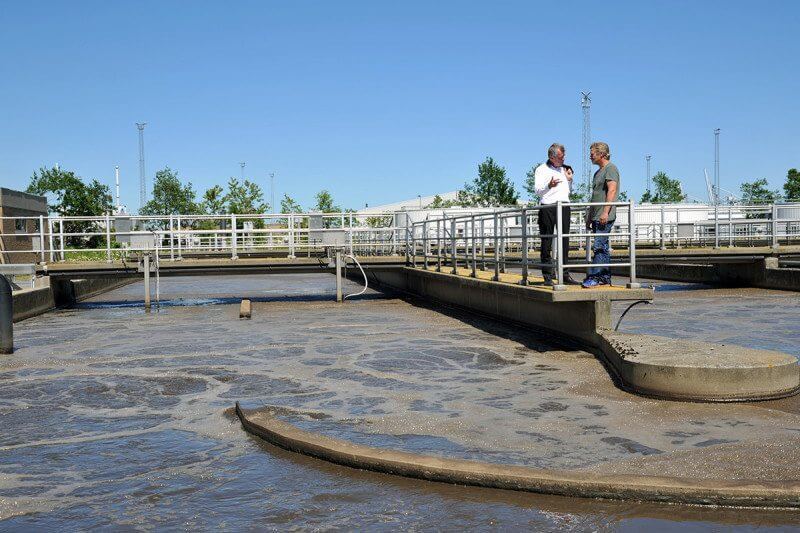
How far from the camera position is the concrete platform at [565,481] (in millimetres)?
5020

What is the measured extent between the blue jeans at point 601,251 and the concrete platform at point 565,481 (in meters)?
5.92

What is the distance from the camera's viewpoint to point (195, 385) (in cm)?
987

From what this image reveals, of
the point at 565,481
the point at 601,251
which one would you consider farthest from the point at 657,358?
the point at 565,481

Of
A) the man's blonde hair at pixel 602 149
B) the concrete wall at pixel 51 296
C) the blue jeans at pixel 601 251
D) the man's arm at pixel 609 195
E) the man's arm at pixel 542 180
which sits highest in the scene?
the man's blonde hair at pixel 602 149

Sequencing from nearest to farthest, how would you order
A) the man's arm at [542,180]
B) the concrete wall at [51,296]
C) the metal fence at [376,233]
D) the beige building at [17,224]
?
1. the man's arm at [542,180]
2. the concrete wall at [51,296]
3. the metal fence at [376,233]
4. the beige building at [17,224]

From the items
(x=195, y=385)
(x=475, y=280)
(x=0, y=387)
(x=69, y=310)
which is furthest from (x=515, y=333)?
(x=69, y=310)

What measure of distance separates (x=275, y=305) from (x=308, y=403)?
14.7 meters

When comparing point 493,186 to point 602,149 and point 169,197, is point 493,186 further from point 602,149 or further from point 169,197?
point 602,149

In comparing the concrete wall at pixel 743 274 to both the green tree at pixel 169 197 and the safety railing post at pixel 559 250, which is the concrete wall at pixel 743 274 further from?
the green tree at pixel 169 197

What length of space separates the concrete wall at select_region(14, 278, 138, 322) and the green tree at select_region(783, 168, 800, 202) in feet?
203

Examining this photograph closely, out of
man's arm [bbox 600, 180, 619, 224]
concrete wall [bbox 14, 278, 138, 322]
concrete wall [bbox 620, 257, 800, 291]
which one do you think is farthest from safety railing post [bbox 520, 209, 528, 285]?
concrete wall [bbox 620, 257, 800, 291]

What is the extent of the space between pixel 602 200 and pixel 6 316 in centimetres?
871

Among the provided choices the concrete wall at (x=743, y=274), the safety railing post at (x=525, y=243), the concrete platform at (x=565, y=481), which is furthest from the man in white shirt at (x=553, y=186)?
the concrete wall at (x=743, y=274)

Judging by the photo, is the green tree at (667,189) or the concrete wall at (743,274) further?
the green tree at (667,189)
